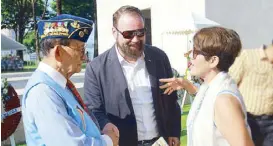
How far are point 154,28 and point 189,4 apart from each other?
2.27 meters

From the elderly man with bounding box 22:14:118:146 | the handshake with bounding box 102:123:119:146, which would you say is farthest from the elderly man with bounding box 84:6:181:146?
the elderly man with bounding box 22:14:118:146

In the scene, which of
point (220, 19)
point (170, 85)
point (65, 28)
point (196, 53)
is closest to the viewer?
point (65, 28)

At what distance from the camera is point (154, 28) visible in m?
16.6

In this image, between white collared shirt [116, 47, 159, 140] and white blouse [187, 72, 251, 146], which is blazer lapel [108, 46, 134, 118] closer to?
white collared shirt [116, 47, 159, 140]

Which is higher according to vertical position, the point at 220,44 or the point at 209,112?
the point at 220,44

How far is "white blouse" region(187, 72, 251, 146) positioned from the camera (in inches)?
75.1

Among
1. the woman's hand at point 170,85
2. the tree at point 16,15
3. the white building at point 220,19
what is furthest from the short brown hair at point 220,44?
the tree at point 16,15

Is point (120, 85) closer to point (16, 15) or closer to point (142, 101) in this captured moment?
point (142, 101)

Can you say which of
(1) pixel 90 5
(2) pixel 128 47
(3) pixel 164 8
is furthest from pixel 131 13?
(1) pixel 90 5

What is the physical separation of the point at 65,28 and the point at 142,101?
938 mm

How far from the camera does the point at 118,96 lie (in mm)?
2621

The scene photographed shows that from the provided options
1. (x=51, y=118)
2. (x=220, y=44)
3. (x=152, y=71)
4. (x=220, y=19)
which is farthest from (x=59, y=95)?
(x=220, y=19)

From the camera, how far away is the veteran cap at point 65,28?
189 cm

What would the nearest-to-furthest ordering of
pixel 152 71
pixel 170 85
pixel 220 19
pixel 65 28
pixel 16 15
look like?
pixel 65 28 < pixel 170 85 < pixel 152 71 < pixel 220 19 < pixel 16 15
